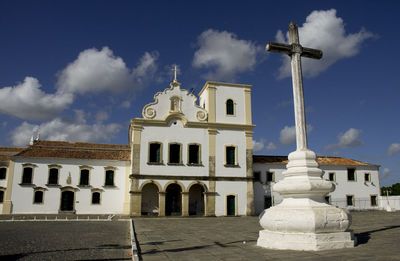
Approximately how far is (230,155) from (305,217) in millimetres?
20190

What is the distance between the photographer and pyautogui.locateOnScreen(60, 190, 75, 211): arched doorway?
2616 cm

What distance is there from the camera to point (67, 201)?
1036 inches

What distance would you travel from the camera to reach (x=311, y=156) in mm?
8109

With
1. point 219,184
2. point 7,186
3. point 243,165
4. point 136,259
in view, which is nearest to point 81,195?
point 7,186

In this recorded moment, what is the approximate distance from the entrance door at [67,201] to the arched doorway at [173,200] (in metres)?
7.52

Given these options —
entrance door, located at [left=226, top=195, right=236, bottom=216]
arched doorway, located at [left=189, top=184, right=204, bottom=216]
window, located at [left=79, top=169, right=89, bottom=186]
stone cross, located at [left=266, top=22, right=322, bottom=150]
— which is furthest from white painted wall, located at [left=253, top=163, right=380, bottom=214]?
stone cross, located at [left=266, top=22, right=322, bottom=150]

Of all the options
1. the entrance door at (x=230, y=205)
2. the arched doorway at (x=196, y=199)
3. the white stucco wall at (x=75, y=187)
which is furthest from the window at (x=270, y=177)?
the white stucco wall at (x=75, y=187)

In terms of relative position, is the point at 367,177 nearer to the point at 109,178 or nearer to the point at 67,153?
the point at 109,178

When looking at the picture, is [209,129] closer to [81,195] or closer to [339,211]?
[81,195]

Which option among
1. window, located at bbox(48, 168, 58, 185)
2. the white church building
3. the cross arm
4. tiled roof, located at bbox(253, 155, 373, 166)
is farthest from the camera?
tiled roof, located at bbox(253, 155, 373, 166)

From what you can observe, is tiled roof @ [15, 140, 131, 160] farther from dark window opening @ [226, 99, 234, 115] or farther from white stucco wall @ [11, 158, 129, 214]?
dark window opening @ [226, 99, 234, 115]

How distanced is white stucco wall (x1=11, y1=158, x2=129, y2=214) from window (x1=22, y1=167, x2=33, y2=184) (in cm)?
24

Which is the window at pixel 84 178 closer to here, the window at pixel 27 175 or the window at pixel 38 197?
the window at pixel 38 197

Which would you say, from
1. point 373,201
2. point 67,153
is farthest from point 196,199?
point 373,201
